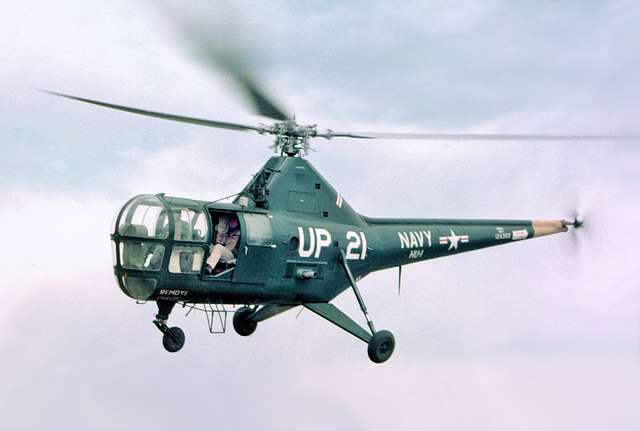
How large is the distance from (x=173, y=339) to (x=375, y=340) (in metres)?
3.73

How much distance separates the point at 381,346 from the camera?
19641 millimetres

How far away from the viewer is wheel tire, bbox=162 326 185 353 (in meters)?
18.4

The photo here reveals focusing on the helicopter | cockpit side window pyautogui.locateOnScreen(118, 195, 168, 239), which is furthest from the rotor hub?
cockpit side window pyautogui.locateOnScreen(118, 195, 168, 239)

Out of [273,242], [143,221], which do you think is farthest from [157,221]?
[273,242]

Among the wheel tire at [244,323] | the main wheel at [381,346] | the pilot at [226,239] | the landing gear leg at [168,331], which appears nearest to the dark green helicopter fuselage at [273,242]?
the pilot at [226,239]

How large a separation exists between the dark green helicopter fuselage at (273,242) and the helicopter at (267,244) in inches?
0.7

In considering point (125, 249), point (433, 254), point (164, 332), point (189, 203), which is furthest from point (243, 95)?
point (433, 254)

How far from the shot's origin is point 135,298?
682 inches

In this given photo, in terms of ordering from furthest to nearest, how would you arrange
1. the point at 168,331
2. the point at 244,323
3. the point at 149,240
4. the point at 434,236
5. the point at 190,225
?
the point at 434,236 < the point at 244,323 < the point at 168,331 < the point at 190,225 < the point at 149,240

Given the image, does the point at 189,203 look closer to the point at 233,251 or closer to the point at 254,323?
the point at 233,251

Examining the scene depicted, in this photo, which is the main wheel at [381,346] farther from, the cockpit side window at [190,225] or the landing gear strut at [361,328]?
the cockpit side window at [190,225]

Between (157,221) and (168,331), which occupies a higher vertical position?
(157,221)

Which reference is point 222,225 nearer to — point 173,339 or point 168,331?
point 168,331

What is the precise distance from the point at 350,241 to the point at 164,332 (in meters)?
4.04
